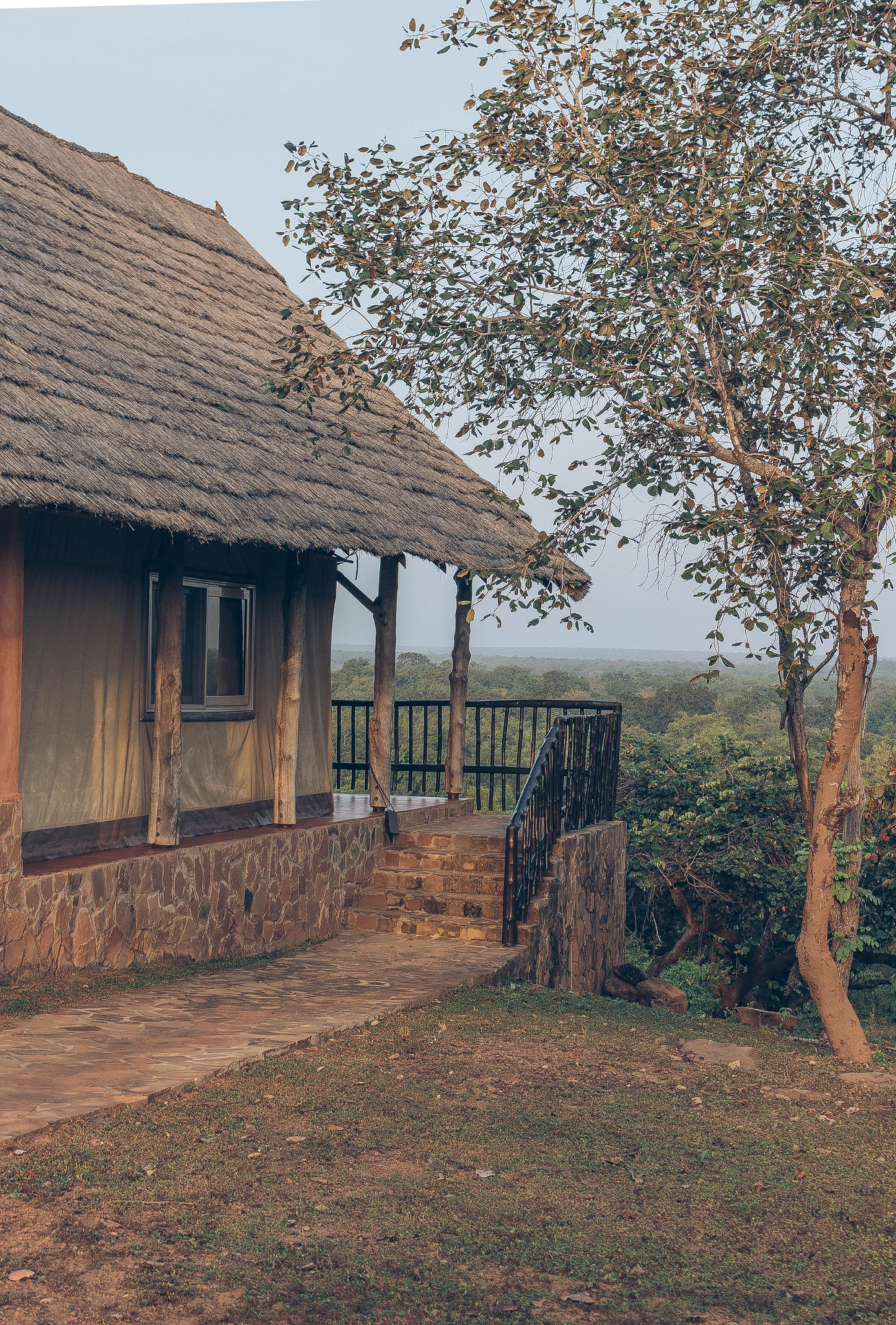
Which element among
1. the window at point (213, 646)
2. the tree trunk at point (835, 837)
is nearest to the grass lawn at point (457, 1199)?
the tree trunk at point (835, 837)

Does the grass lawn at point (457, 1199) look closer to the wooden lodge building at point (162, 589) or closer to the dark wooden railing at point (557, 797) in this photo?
the wooden lodge building at point (162, 589)

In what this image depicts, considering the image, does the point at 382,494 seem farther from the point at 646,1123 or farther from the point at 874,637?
the point at 646,1123

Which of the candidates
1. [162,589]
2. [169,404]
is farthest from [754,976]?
[169,404]

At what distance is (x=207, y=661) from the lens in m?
9.38

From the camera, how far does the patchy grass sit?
21.6 ft

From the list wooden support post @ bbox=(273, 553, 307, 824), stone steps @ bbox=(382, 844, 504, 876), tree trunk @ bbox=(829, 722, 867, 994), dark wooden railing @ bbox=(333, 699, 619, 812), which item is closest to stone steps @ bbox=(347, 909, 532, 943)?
stone steps @ bbox=(382, 844, 504, 876)

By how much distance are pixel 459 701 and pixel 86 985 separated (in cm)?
548

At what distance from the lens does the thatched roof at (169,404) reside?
708 cm

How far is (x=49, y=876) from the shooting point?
23.2 ft

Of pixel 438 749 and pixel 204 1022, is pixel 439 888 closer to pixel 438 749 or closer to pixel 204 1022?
pixel 438 749

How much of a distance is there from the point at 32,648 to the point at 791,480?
4682 millimetres

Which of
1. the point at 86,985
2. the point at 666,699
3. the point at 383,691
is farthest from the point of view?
the point at 666,699

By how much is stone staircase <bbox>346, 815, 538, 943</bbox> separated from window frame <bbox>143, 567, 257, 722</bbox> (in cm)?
185

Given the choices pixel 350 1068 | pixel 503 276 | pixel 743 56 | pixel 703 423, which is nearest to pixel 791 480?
pixel 703 423
